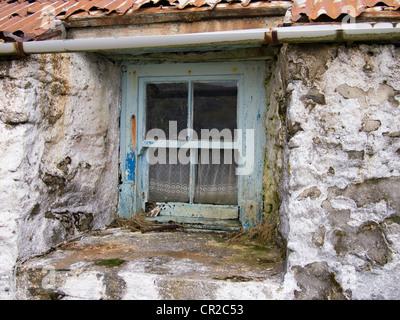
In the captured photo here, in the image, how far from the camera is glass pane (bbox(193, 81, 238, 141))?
2377 mm

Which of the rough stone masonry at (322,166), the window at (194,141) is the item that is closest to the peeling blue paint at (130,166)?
the window at (194,141)

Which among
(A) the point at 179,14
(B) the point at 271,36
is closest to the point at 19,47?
(A) the point at 179,14

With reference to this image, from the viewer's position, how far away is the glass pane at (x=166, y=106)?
245cm

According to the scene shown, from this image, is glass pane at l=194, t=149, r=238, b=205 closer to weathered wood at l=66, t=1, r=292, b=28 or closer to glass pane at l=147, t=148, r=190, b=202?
glass pane at l=147, t=148, r=190, b=202

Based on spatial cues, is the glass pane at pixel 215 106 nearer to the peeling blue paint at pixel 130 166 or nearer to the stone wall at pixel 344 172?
the peeling blue paint at pixel 130 166

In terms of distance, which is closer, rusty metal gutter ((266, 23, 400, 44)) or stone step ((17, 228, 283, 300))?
rusty metal gutter ((266, 23, 400, 44))

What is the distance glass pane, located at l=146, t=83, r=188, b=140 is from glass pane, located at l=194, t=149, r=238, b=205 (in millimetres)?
271

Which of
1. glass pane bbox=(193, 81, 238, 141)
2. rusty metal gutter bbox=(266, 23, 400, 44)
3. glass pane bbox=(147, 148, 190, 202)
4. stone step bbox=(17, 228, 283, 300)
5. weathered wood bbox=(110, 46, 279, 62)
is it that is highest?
weathered wood bbox=(110, 46, 279, 62)

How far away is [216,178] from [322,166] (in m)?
0.91

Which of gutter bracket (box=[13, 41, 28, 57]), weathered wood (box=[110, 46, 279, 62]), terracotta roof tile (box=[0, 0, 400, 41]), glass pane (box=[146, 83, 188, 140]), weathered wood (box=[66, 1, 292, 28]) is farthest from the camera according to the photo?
glass pane (box=[146, 83, 188, 140])

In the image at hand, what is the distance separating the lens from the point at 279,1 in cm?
190

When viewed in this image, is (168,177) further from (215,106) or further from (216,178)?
(215,106)

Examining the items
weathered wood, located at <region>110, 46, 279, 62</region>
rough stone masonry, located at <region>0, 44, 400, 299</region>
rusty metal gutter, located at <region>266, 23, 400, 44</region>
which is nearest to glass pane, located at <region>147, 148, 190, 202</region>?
weathered wood, located at <region>110, 46, 279, 62</region>
